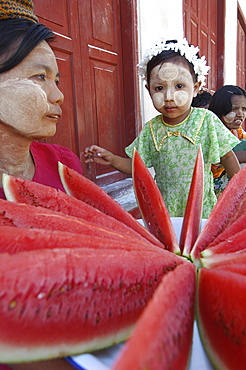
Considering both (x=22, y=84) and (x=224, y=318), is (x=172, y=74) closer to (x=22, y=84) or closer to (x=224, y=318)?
(x=22, y=84)

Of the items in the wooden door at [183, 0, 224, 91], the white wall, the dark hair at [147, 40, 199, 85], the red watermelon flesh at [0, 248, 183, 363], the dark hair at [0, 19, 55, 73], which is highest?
the wooden door at [183, 0, 224, 91]

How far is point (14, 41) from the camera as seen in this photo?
889 millimetres

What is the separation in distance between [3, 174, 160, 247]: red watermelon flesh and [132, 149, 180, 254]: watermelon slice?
104mm

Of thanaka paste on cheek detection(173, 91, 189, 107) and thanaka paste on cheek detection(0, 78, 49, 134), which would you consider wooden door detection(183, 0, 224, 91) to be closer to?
thanaka paste on cheek detection(173, 91, 189, 107)

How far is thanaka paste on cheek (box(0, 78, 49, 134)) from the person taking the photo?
2.87 feet

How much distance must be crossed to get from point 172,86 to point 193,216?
883 mm

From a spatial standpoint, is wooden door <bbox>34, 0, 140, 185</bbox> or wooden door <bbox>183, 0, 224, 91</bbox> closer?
wooden door <bbox>34, 0, 140, 185</bbox>

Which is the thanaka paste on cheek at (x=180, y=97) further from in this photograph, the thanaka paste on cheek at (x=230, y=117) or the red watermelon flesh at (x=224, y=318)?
the red watermelon flesh at (x=224, y=318)

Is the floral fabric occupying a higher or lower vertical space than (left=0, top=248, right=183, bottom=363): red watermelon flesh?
higher

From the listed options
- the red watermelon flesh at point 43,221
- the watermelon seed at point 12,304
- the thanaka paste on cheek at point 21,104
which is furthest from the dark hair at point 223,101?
the watermelon seed at point 12,304

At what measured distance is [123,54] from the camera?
2605 mm

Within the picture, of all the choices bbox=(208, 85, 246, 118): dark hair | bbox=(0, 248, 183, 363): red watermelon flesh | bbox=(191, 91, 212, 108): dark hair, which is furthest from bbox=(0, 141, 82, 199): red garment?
bbox=(191, 91, 212, 108): dark hair

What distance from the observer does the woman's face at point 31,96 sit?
34.6 inches

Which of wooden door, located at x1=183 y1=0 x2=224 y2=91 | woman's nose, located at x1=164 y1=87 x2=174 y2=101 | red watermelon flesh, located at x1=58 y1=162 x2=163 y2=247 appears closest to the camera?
red watermelon flesh, located at x1=58 y1=162 x2=163 y2=247
